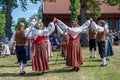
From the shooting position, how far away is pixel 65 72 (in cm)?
1495

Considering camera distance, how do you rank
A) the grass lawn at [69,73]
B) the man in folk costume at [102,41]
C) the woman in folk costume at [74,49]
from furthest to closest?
the man in folk costume at [102,41] < the woman in folk costume at [74,49] < the grass lawn at [69,73]

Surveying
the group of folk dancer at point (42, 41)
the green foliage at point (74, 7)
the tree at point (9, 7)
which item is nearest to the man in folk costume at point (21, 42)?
the group of folk dancer at point (42, 41)

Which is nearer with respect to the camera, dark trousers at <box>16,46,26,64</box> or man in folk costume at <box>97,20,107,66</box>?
dark trousers at <box>16,46,26,64</box>

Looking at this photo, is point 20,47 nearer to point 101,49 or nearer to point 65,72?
point 65,72

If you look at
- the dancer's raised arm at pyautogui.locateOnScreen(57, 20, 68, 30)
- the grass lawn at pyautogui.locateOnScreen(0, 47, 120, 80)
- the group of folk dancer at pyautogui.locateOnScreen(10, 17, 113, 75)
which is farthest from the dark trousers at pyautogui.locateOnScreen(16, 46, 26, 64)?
the dancer's raised arm at pyautogui.locateOnScreen(57, 20, 68, 30)

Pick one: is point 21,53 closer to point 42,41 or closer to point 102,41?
point 42,41

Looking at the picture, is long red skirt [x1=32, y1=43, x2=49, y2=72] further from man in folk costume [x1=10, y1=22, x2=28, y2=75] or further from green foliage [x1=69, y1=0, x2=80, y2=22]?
green foliage [x1=69, y1=0, x2=80, y2=22]

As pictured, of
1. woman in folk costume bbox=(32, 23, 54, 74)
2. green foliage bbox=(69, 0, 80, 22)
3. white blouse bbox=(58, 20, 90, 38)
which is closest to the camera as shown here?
woman in folk costume bbox=(32, 23, 54, 74)

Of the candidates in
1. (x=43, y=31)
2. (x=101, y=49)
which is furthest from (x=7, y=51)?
(x=43, y=31)

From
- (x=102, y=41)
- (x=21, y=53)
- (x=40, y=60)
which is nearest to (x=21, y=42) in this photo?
(x=21, y=53)

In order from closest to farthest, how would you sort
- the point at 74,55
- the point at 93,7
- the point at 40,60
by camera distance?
the point at 40,60
the point at 74,55
the point at 93,7

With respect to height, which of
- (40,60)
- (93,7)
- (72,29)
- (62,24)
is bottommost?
(40,60)

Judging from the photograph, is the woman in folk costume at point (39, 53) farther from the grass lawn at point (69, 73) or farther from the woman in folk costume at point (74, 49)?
the woman in folk costume at point (74, 49)

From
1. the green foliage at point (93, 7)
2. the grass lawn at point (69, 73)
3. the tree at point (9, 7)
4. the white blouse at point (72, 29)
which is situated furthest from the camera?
the green foliage at point (93, 7)
